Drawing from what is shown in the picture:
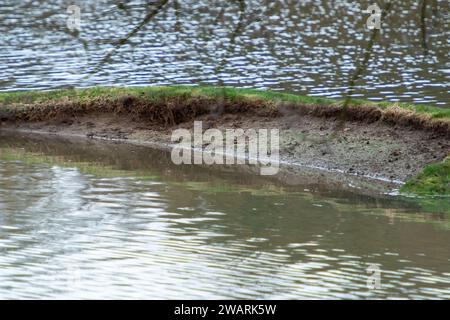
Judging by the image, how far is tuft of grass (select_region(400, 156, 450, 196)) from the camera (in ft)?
54.4

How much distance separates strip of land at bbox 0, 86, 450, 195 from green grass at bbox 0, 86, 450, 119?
0.02m

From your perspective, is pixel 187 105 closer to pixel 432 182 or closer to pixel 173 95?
pixel 173 95

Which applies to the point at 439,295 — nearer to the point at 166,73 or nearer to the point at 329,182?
the point at 329,182

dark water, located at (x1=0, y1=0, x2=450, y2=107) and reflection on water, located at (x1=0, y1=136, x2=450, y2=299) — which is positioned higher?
reflection on water, located at (x1=0, y1=136, x2=450, y2=299)

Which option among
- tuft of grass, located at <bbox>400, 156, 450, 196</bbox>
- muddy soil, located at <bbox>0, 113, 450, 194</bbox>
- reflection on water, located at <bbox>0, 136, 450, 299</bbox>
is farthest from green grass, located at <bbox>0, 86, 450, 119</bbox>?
reflection on water, located at <bbox>0, 136, 450, 299</bbox>

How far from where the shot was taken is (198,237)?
1348 centimetres

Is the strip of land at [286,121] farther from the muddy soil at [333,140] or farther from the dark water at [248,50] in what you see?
the dark water at [248,50]

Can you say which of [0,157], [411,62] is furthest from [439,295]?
[411,62]

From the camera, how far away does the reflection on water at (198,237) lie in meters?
11.4

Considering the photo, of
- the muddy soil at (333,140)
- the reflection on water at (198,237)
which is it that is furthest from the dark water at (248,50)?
the reflection on water at (198,237)

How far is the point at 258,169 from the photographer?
18.7 metres

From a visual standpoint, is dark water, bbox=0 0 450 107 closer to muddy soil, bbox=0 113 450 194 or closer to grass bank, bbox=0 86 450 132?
grass bank, bbox=0 86 450 132

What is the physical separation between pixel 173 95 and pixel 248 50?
14.4 feet
